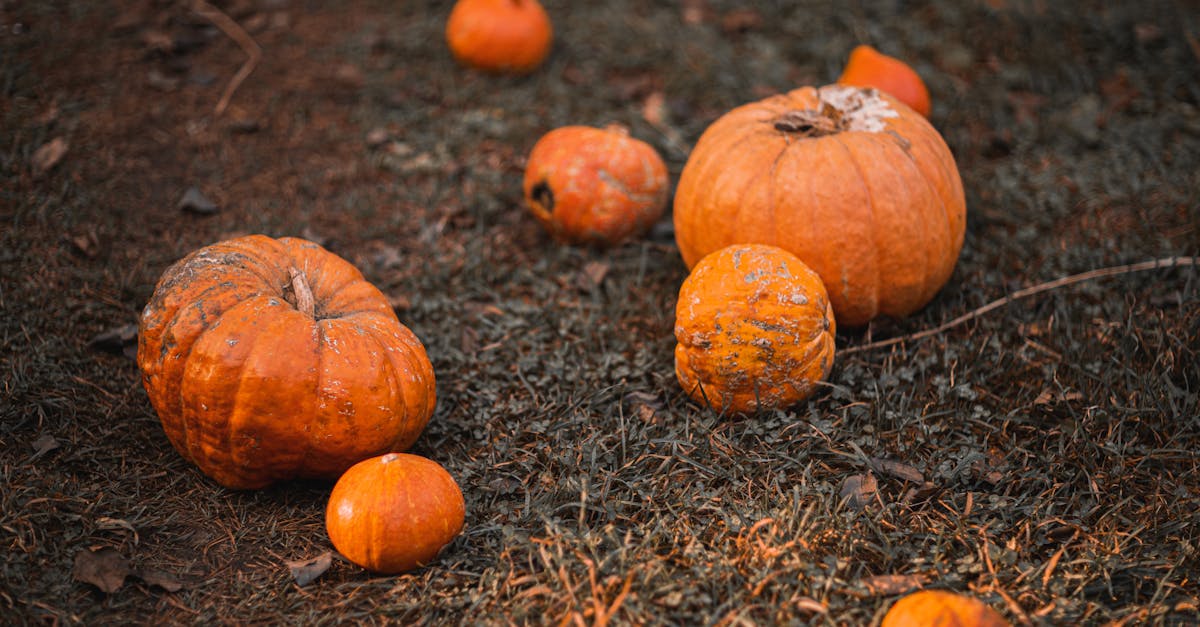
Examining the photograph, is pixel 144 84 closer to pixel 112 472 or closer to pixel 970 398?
pixel 112 472

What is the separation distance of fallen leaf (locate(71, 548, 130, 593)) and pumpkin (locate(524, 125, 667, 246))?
2.47 metres

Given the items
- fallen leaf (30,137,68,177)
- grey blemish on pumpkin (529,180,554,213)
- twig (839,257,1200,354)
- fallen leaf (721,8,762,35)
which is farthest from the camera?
fallen leaf (721,8,762,35)

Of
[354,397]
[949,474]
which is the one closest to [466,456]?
[354,397]

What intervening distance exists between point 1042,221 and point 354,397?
3613 millimetres

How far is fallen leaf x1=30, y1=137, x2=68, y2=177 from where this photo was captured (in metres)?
4.50

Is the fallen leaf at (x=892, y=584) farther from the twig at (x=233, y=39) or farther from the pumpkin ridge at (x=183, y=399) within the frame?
the twig at (x=233, y=39)

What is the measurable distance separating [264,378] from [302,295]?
412 millimetres

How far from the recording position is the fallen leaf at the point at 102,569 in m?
2.64

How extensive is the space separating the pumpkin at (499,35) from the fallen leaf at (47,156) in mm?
2367

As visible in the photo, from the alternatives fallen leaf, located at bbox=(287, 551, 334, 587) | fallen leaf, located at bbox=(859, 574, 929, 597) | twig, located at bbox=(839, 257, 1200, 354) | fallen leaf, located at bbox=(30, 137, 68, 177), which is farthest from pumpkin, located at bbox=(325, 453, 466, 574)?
fallen leaf, located at bbox=(30, 137, 68, 177)

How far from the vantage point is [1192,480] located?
10.2 ft

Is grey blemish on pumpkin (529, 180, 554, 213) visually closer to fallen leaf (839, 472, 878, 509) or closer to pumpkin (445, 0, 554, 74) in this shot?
pumpkin (445, 0, 554, 74)

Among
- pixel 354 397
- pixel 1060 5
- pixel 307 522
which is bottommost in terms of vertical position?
pixel 307 522

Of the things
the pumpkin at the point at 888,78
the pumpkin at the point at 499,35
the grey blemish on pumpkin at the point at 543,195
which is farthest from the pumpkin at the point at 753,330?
the pumpkin at the point at 499,35
